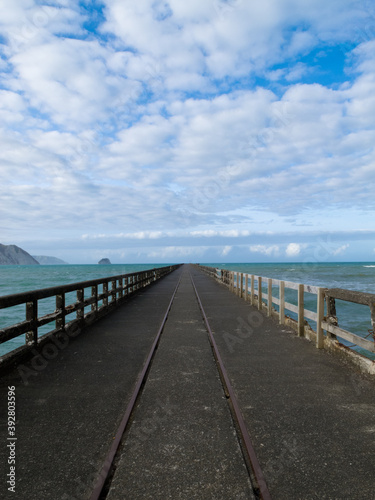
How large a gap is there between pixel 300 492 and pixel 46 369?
14.3 ft

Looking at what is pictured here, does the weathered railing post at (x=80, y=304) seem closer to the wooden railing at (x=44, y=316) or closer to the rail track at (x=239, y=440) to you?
the wooden railing at (x=44, y=316)

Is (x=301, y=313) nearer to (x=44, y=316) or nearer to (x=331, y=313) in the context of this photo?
(x=331, y=313)

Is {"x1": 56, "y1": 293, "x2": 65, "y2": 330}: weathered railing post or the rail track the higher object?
{"x1": 56, "y1": 293, "x2": 65, "y2": 330}: weathered railing post

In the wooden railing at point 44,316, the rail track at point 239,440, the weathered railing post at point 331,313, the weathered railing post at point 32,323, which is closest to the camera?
the rail track at point 239,440

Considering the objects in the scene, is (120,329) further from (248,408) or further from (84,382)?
(248,408)

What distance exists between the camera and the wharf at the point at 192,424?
281cm

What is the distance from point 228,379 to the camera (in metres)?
5.22

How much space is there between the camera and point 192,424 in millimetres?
3770

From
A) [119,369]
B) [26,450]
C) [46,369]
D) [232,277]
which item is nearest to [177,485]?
[26,450]

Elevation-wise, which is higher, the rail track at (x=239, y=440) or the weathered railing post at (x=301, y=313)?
the weathered railing post at (x=301, y=313)

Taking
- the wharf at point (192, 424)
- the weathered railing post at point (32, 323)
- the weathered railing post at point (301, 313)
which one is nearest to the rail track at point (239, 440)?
the wharf at point (192, 424)

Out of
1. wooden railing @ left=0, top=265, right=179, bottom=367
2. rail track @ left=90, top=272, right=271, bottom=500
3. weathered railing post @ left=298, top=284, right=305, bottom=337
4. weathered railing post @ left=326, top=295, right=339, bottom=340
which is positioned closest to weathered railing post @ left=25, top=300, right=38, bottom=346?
wooden railing @ left=0, top=265, right=179, bottom=367

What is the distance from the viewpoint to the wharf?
281 centimetres

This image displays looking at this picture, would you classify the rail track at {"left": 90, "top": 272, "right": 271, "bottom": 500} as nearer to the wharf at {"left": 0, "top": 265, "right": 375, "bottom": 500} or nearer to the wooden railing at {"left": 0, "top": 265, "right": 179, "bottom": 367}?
the wharf at {"left": 0, "top": 265, "right": 375, "bottom": 500}
